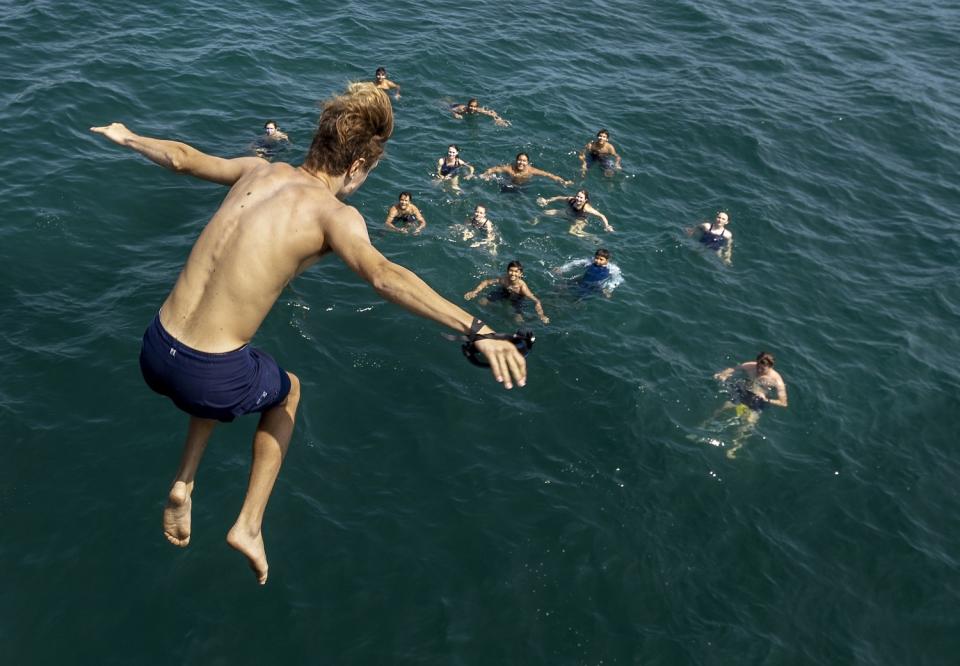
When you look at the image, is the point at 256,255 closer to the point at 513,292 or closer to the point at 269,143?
the point at 513,292

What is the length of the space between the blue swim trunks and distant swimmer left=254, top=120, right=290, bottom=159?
50.6 ft

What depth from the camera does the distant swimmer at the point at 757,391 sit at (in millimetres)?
13484

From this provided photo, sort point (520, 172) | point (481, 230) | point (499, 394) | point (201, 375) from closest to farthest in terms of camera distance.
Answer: point (201, 375) < point (499, 394) < point (481, 230) < point (520, 172)

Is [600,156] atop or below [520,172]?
atop

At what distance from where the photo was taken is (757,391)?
1365 centimetres

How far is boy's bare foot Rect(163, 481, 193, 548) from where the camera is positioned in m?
5.61

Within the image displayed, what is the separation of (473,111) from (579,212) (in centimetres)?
557

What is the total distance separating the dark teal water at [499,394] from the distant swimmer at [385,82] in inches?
13.1

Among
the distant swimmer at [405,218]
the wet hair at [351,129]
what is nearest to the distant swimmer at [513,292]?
the distant swimmer at [405,218]

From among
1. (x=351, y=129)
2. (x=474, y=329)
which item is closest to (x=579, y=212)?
(x=351, y=129)

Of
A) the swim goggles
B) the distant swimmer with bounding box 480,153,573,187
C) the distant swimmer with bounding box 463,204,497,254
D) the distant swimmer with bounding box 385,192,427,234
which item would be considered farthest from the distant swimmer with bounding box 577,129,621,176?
the swim goggles

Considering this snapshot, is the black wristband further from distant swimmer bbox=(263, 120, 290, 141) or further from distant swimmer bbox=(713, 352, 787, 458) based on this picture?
distant swimmer bbox=(263, 120, 290, 141)

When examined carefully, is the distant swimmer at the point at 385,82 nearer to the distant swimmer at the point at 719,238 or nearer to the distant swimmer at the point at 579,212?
the distant swimmer at the point at 579,212

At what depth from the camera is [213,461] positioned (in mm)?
10992
